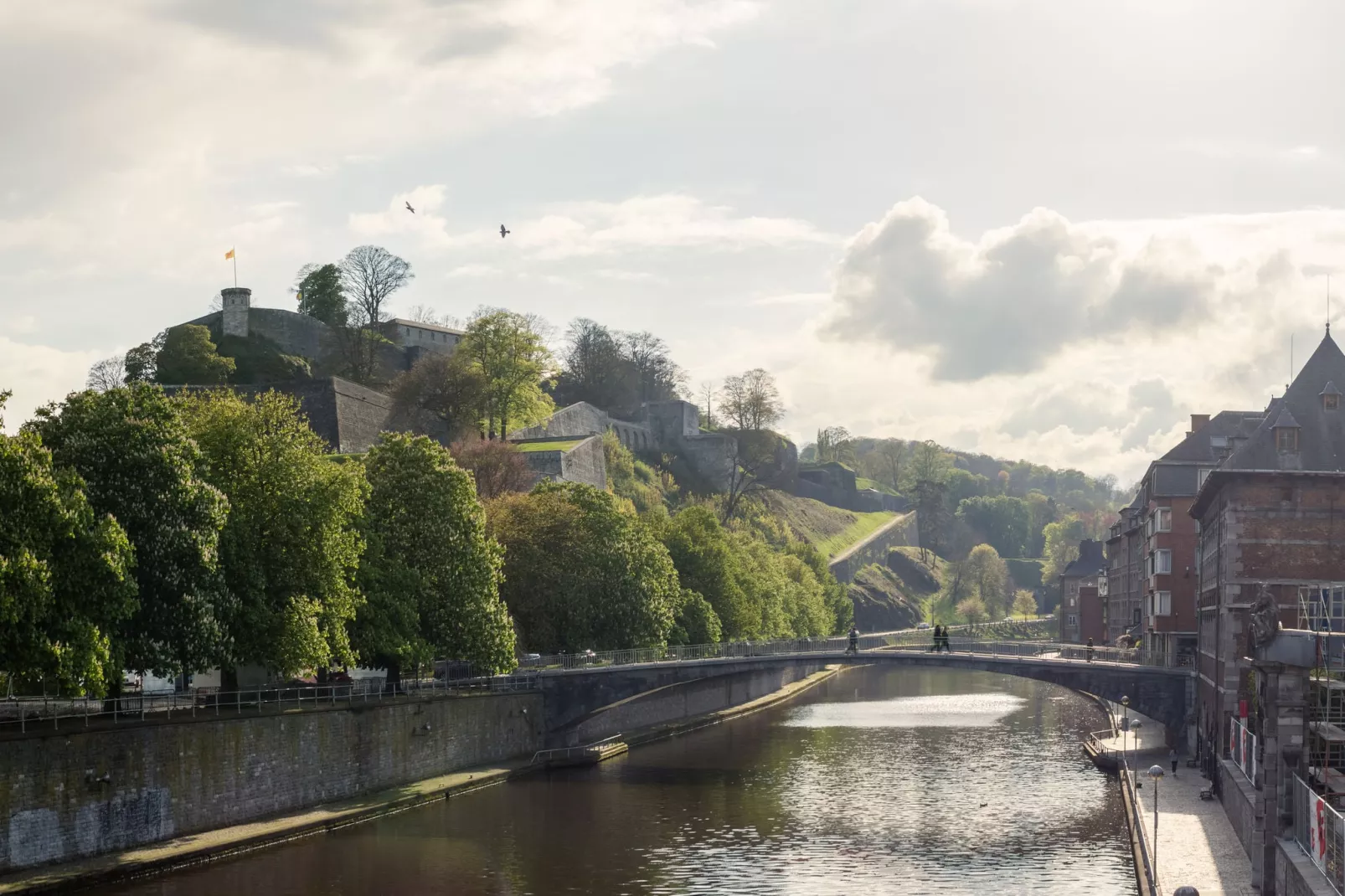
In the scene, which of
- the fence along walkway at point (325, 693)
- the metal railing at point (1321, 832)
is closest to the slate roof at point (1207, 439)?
the fence along walkway at point (325, 693)

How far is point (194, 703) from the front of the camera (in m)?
52.4

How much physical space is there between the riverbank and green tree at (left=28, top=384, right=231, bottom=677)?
5.68 metres

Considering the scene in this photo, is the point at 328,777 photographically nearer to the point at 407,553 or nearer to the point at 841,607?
the point at 407,553

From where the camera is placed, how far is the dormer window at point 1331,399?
5822 centimetres

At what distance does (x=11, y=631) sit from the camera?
41156 mm

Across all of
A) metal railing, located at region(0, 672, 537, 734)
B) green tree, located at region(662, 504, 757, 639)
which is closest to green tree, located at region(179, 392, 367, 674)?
metal railing, located at region(0, 672, 537, 734)

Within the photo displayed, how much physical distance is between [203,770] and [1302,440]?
40122mm

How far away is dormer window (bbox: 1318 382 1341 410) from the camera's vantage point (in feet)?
191

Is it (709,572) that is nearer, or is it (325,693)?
(325,693)

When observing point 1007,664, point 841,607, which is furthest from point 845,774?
point 841,607

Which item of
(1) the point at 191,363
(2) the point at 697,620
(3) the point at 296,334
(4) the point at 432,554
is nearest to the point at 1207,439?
(2) the point at 697,620

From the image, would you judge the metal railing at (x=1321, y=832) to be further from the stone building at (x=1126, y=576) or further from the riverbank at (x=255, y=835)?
the stone building at (x=1126, y=576)

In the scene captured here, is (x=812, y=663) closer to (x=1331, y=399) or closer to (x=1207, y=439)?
(x=1207, y=439)

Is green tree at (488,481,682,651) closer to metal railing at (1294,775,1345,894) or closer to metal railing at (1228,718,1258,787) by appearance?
metal railing at (1228,718,1258,787)
